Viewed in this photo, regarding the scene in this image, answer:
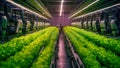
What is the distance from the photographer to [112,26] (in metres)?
18.3

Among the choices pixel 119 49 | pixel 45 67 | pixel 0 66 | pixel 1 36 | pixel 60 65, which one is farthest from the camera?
pixel 1 36

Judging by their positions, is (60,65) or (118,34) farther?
(118,34)

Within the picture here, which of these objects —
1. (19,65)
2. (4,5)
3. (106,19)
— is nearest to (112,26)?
(106,19)

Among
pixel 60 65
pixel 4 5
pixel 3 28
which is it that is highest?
pixel 4 5

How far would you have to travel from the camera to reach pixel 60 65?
11203 mm

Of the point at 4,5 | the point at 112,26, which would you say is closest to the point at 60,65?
the point at 4,5

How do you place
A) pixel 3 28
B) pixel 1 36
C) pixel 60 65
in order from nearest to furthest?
pixel 60 65, pixel 3 28, pixel 1 36

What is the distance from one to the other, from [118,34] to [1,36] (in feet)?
30.2

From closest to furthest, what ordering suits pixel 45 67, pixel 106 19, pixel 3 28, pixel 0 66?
pixel 0 66
pixel 45 67
pixel 3 28
pixel 106 19

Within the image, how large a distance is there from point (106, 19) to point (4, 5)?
31.0 feet

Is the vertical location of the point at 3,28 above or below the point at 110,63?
above

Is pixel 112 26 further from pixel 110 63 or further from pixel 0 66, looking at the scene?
pixel 0 66

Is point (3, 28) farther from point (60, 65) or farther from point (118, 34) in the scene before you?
point (118, 34)

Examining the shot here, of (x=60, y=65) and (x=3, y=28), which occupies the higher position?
(x=3, y=28)
